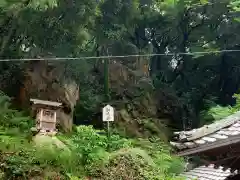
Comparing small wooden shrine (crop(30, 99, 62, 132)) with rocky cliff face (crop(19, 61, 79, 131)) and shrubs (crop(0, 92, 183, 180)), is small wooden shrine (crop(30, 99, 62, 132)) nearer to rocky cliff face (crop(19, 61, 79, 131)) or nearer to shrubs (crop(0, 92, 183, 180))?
shrubs (crop(0, 92, 183, 180))

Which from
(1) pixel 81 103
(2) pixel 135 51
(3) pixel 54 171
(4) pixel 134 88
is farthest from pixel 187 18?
(3) pixel 54 171

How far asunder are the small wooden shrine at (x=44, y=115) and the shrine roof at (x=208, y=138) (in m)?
8.39

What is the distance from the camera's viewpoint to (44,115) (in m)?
11.5

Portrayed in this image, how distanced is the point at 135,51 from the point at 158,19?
2.95 meters

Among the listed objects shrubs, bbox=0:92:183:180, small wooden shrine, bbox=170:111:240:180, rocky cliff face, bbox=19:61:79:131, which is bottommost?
shrubs, bbox=0:92:183:180

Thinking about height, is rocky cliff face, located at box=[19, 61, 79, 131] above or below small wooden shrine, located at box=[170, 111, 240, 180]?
above

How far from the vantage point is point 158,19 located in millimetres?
20234

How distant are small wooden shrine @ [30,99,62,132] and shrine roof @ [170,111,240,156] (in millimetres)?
8394

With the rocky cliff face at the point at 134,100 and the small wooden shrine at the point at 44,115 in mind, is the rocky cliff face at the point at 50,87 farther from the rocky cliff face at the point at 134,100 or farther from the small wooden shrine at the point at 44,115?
the rocky cliff face at the point at 134,100

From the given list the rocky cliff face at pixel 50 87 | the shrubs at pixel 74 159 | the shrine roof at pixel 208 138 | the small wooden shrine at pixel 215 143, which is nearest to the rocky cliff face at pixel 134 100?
the rocky cliff face at pixel 50 87

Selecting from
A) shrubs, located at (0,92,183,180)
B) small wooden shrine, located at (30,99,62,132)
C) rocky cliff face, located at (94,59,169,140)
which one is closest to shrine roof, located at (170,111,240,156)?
shrubs, located at (0,92,183,180)

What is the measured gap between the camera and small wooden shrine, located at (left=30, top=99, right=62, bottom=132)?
11.3 meters

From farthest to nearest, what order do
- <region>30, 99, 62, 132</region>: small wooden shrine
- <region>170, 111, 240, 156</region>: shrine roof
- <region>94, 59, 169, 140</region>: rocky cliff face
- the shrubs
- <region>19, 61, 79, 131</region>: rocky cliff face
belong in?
<region>94, 59, 169, 140</region>: rocky cliff face, <region>19, 61, 79, 131</region>: rocky cliff face, <region>30, 99, 62, 132</region>: small wooden shrine, the shrubs, <region>170, 111, 240, 156</region>: shrine roof

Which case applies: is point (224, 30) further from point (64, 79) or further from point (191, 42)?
point (64, 79)
